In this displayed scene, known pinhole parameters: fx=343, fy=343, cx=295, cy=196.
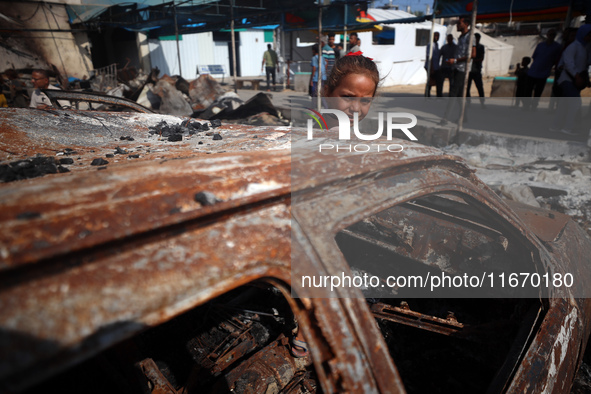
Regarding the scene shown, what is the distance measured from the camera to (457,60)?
286 inches

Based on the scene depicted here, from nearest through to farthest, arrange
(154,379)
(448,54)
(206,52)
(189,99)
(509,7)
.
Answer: (154,379) → (509,7) → (448,54) → (189,99) → (206,52)

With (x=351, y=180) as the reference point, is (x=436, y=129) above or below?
below

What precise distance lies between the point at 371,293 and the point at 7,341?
2082 mm

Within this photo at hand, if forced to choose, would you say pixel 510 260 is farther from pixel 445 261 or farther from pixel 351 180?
pixel 351 180

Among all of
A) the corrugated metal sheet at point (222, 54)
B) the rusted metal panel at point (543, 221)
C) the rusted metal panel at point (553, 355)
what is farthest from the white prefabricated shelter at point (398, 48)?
the rusted metal panel at point (553, 355)

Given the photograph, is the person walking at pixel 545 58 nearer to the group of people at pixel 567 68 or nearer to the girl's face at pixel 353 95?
the group of people at pixel 567 68

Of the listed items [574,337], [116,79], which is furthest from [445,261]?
[116,79]

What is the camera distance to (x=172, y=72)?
21.8 m

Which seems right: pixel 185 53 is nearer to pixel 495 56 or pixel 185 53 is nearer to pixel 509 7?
pixel 495 56

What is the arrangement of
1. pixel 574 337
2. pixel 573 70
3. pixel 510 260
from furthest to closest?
pixel 573 70, pixel 510 260, pixel 574 337

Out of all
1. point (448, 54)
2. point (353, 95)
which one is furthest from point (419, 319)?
point (448, 54)

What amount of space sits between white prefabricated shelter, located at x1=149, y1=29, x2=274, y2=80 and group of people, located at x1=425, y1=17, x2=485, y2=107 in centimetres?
1465

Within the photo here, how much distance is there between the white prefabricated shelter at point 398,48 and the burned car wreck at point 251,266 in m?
17.9

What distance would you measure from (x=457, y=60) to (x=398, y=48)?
13323mm
